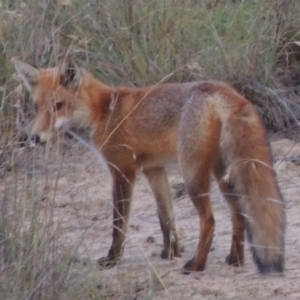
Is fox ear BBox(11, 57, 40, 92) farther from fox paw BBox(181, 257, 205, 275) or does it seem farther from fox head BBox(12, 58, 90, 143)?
fox paw BBox(181, 257, 205, 275)

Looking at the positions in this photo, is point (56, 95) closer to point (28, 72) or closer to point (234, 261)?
point (28, 72)

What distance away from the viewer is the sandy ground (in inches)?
153

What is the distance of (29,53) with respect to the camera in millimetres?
6129

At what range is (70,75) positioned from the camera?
4.85 meters

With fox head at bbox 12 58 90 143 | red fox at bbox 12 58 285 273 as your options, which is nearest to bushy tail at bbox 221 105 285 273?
red fox at bbox 12 58 285 273

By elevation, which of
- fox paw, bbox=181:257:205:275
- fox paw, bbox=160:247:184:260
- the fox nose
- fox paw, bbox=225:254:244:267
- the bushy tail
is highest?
the fox nose

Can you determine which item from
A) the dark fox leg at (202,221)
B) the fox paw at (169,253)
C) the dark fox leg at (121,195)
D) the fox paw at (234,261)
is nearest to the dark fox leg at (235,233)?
the fox paw at (234,261)

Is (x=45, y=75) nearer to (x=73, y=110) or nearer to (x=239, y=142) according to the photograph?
(x=73, y=110)

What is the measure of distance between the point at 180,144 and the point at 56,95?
31.5 inches

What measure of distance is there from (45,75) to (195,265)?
1.39 metres

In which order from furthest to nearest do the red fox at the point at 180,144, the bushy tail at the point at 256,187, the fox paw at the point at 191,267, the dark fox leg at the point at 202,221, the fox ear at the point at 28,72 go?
the fox ear at the point at 28,72 < the fox paw at the point at 191,267 < the dark fox leg at the point at 202,221 < the red fox at the point at 180,144 < the bushy tail at the point at 256,187

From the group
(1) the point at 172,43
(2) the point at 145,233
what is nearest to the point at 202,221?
(2) the point at 145,233

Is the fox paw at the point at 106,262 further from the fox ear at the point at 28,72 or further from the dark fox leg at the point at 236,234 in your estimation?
the fox ear at the point at 28,72

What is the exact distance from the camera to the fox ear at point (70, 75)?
480 centimetres
